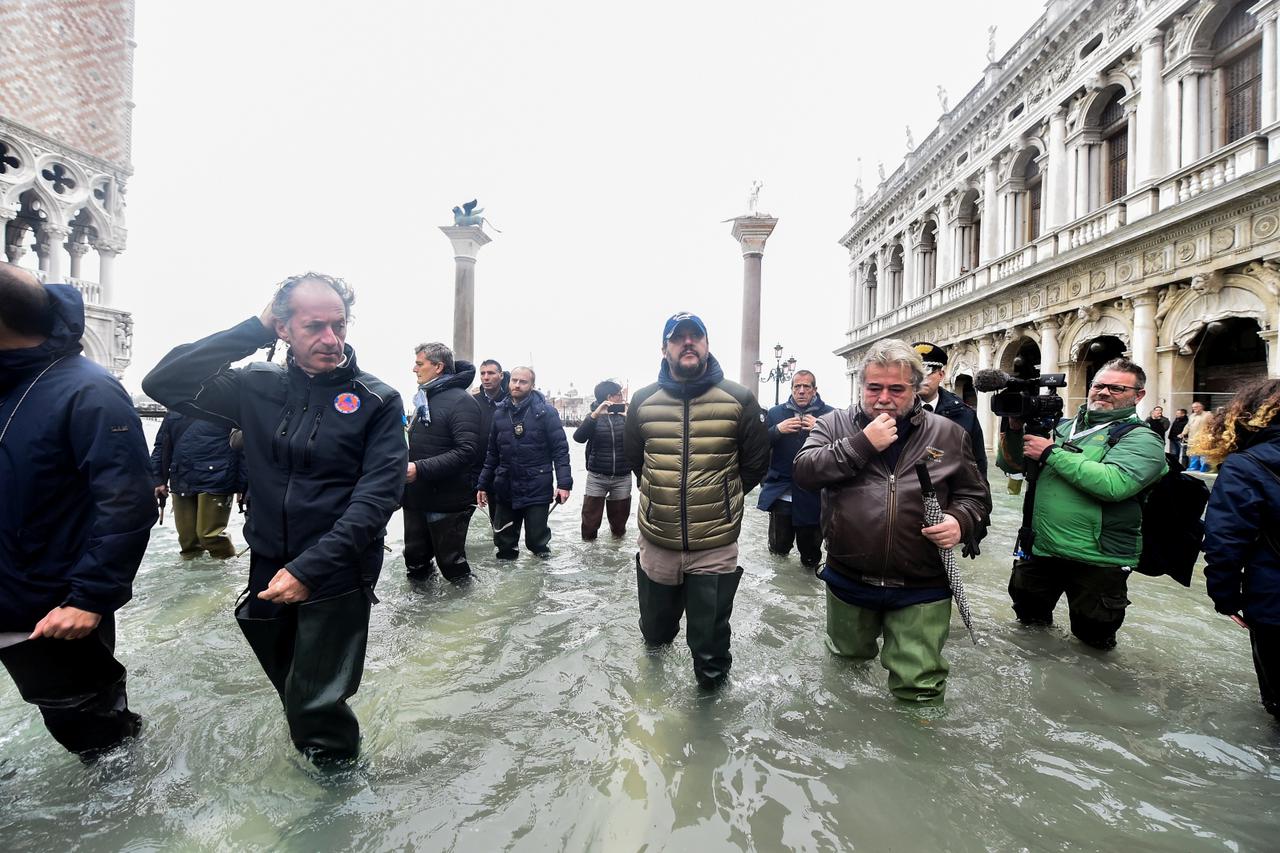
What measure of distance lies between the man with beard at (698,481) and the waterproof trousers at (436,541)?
2199 mm

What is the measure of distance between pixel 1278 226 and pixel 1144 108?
5.13 metres

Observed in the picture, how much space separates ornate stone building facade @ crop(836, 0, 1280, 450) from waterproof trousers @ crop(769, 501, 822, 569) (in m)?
9.26

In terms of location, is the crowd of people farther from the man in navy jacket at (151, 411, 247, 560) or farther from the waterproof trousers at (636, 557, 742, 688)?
the man in navy jacket at (151, 411, 247, 560)

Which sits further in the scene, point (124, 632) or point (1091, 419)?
point (124, 632)

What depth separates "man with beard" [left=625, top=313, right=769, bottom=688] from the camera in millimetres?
2861

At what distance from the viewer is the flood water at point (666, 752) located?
1.95m

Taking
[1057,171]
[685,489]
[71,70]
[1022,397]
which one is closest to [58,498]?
[685,489]

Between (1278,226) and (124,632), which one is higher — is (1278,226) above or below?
above

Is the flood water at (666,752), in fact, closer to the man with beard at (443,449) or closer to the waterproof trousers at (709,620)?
the waterproof trousers at (709,620)

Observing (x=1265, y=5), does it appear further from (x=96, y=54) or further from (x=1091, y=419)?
(x=96, y=54)

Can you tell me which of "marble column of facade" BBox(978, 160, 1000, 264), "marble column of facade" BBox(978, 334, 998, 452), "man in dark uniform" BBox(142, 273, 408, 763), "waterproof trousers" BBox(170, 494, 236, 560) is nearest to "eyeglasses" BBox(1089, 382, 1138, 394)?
"man in dark uniform" BBox(142, 273, 408, 763)

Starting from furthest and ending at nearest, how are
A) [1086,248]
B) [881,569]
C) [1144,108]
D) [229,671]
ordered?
[1086,248]
[1144,108]
[229,671]
[881,569]

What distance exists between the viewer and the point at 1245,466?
2.32 meters

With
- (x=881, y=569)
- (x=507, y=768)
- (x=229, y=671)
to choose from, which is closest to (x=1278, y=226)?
(x=881, y=569)
